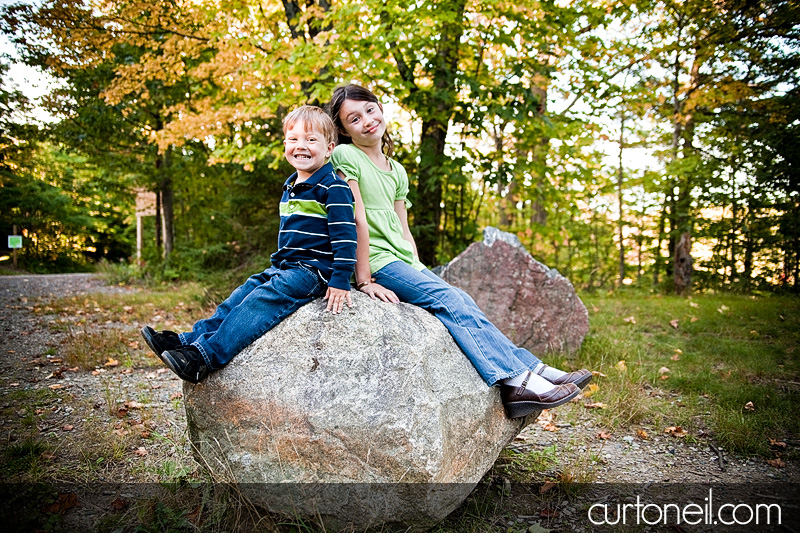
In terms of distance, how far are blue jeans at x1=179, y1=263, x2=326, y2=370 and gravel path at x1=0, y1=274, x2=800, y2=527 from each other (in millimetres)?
1069

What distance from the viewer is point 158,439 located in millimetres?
3484

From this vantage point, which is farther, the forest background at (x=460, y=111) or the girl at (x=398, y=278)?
the forest background at (x=460, y=111)

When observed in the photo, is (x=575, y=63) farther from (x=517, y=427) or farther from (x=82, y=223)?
(x=82, y=223)

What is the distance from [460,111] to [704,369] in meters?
4.21

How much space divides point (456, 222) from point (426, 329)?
5481mm

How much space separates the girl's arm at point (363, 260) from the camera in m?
2.84

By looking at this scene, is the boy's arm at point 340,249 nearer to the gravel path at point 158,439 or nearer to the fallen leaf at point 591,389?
the gravel path at point 158,439

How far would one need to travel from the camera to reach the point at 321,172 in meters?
2.79

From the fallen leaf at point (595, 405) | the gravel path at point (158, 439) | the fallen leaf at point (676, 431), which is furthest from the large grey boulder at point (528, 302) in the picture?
the fallen leaf at point (676, 431)

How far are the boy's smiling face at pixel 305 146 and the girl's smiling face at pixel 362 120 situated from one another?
347 millimetres

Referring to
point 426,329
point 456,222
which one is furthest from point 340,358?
point 456,222

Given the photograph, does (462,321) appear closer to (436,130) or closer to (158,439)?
(158,439)

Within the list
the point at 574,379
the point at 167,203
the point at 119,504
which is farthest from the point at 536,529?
the point at 167,203

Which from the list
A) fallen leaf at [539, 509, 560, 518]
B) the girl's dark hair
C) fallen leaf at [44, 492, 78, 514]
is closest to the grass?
fallen leaf at [539, 509, 560, 518]
